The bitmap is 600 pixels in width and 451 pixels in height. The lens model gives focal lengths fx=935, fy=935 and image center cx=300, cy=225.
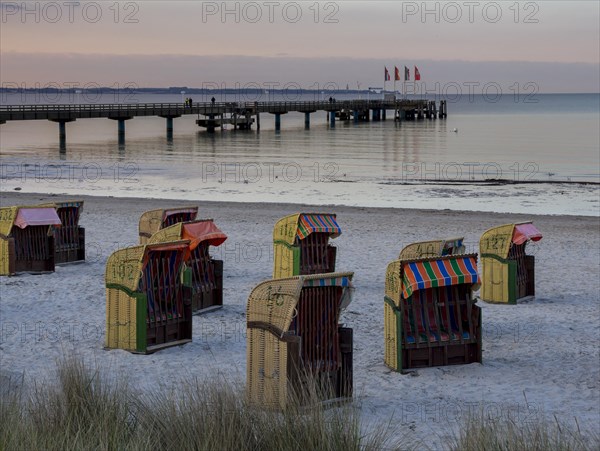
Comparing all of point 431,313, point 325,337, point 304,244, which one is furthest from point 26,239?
point 325,337

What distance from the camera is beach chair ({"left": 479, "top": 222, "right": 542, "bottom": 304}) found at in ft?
36.2

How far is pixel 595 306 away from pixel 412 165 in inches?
1126

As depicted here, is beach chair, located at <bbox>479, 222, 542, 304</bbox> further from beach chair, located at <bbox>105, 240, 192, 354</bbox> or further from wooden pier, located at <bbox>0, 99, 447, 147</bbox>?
wooden pier, located at <bbox>0, 99, 447, 147</bbox>

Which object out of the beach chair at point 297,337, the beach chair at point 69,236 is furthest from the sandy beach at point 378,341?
the beach chair at point 297,337

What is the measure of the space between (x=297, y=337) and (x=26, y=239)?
22.5 feet

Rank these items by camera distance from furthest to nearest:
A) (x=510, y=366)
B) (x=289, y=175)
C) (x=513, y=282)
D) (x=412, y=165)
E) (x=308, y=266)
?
(x=412, y=165)
(x=289, y=175)
(x=308, y=266)
(x=513, y=282)
(x=510, y=366)

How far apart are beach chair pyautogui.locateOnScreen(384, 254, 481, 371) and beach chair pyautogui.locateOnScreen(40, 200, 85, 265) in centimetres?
655

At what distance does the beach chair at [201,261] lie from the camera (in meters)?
10.3

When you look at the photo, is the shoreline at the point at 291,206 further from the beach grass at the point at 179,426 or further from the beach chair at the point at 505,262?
the beach grass at the point at 179,426

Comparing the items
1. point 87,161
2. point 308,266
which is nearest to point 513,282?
point 308,266

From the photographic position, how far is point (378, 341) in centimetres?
938

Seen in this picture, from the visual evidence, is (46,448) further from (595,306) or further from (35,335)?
(595,306)

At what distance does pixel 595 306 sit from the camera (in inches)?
439

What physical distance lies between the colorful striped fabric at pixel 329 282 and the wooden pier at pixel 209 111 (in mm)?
46059
